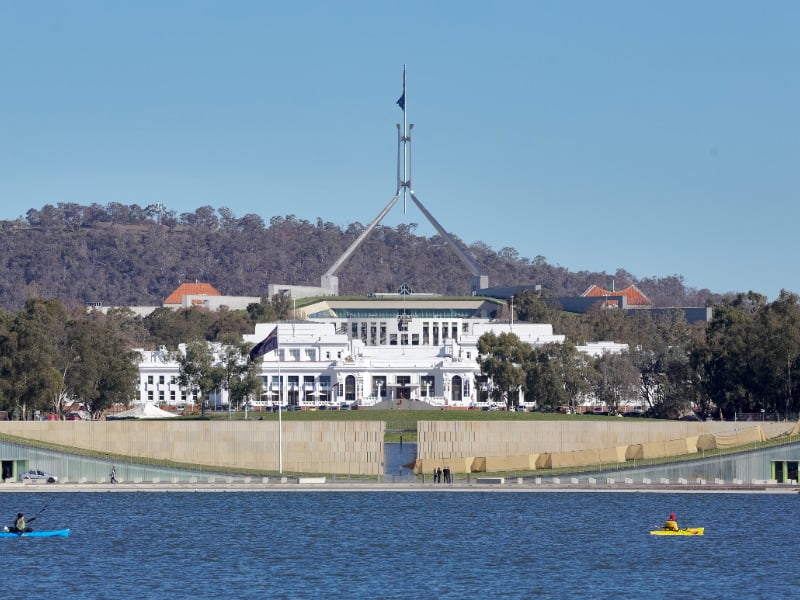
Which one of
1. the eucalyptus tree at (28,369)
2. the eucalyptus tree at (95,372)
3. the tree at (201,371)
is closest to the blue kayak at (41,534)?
→ the eucalyptus tree at (28,369)

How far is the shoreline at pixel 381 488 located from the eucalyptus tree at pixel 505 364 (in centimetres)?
4730

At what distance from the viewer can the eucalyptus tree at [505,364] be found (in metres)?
128

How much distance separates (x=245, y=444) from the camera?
3504 inches

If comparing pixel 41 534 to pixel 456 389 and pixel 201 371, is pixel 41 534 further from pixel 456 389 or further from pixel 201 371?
pixel 456 389

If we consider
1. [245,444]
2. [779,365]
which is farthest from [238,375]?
[779,365]

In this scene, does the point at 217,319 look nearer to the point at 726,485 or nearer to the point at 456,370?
the point at 456,370

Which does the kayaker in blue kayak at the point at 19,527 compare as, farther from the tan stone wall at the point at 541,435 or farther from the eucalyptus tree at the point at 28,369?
the eucalyptus tree at the point at 28,369

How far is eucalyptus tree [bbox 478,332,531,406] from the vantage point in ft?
421

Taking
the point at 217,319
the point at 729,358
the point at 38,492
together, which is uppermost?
the point at 217,319

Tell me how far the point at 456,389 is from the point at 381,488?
230 feet

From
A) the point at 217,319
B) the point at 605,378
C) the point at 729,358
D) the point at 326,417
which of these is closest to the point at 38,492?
the point at 326,417

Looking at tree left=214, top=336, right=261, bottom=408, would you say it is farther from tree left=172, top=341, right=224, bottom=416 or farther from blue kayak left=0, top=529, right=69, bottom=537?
blue kayak left=0, top=529, right=69, bottom=537

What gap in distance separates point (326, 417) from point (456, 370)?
34774mm

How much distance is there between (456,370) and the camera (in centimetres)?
14962
